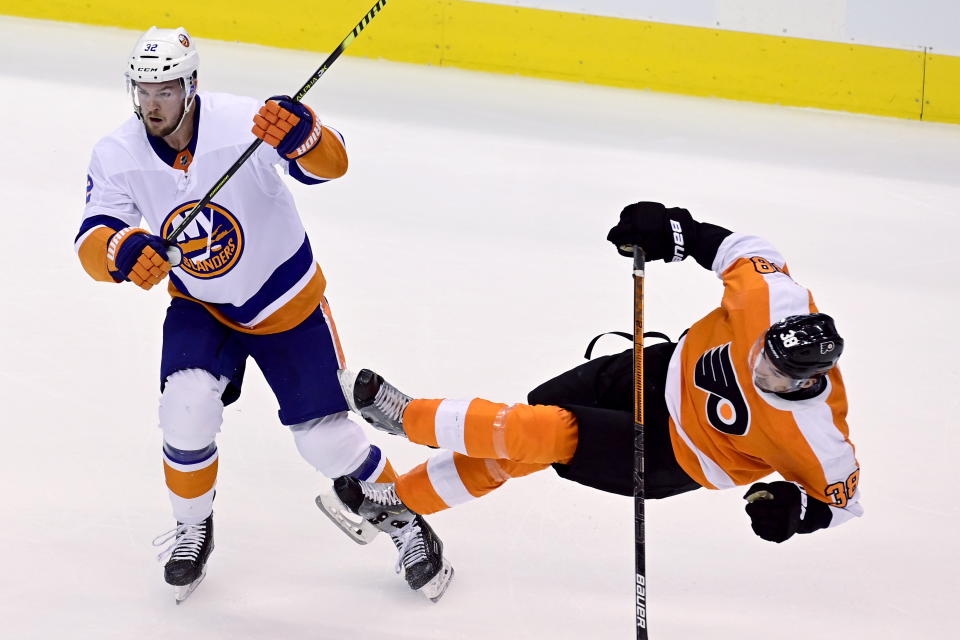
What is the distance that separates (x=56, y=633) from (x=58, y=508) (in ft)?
1.59

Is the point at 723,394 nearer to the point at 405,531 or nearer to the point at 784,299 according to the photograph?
the point at 784,299

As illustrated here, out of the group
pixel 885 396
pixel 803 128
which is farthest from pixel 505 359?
pixel 803 128

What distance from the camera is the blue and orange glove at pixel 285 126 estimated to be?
7.66 ft

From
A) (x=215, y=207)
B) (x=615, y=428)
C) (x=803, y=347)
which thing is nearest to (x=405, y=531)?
(x=615, y=428)

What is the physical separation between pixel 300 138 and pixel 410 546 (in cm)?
100

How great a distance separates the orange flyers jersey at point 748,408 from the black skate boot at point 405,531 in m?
0.66

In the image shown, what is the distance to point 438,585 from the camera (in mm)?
2574

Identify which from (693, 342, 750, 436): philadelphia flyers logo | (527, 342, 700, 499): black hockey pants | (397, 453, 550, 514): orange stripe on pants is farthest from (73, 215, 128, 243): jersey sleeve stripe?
(693, 342, 750, 436): philadelphia flyers logo

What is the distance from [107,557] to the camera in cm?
262

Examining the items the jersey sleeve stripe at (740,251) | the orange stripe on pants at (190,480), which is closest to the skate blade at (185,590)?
the orange stripe on pants at (190,480)

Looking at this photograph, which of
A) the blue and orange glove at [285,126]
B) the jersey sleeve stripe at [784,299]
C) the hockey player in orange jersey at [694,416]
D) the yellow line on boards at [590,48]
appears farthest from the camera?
the yellow line on boards at [590,48]

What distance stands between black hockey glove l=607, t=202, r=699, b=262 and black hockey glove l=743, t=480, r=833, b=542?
58cm

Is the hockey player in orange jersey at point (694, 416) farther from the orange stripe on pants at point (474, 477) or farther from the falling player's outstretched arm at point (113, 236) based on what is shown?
the falling player's outstretched arm at point (113, 236)

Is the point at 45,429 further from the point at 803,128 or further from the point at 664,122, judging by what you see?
the point at 803,128
